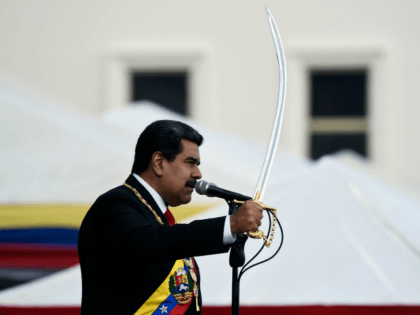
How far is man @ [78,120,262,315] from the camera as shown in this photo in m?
0.93

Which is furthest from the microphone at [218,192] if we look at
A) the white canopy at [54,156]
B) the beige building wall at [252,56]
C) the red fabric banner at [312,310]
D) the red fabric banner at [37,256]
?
the beige building wall at [252,56]

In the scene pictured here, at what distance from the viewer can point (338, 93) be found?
5.42 metres

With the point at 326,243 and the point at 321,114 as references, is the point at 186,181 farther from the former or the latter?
the point at 321,114

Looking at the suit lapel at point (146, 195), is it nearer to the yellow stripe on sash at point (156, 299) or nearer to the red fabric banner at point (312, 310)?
the yellow stripe on sash at point (156, 299)

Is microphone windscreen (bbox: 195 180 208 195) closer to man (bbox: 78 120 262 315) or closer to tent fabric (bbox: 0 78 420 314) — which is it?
man (bbox: 78 120 262 315)

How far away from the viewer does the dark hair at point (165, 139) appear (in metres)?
1.04

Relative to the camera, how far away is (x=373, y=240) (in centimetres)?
169

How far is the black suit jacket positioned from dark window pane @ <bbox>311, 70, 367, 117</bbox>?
4.54 meters

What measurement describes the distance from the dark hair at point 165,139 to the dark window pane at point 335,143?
4.46 meters

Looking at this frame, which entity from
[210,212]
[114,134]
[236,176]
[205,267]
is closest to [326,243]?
[205,267]

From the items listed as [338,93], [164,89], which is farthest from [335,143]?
[164,89]

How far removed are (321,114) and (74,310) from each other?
4.22 metres

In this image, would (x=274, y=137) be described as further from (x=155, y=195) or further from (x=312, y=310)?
(x=312, y=310)

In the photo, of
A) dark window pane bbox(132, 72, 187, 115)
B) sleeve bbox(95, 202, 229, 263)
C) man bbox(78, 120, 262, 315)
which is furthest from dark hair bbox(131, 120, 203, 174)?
dark window pane bbox(132, 72, 187, 115)
